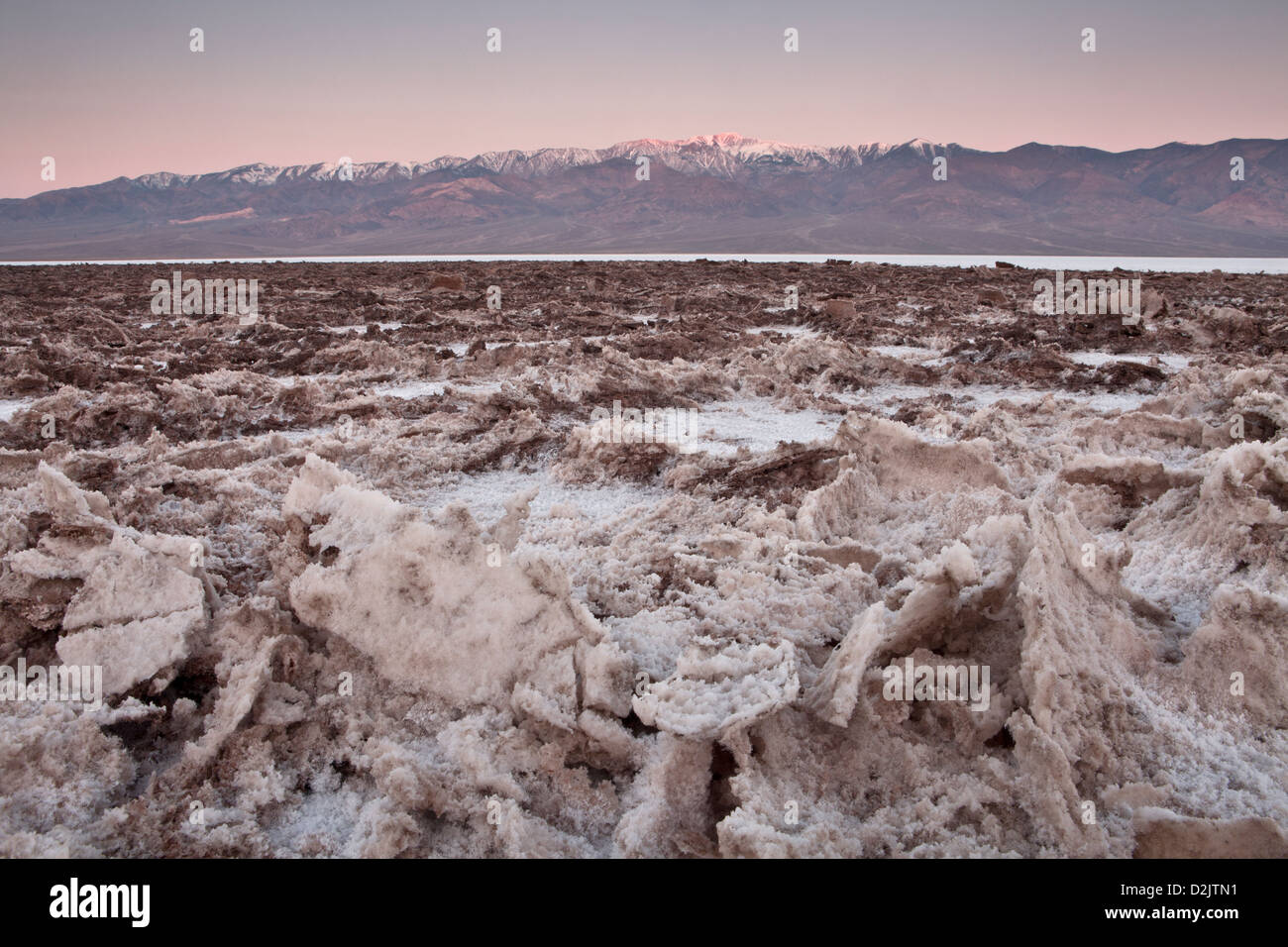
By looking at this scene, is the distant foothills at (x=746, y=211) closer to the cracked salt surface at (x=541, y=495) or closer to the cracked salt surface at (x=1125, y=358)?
the cracked salt surface at (x=1125, y=358)

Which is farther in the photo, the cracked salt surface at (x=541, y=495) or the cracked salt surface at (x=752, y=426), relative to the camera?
the cracked salt surface at (x=752, y=426)

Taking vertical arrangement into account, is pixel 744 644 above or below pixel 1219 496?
below

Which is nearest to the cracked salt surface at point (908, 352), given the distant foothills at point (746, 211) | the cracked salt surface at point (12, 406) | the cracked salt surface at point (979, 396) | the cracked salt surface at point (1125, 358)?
the cracked salt surface at point (1125, 358)

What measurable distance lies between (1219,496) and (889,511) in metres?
1.24

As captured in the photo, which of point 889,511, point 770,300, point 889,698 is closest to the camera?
point 889,698

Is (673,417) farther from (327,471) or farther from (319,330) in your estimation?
(319,330)

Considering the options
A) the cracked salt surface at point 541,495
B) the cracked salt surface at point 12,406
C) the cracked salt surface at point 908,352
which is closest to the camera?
the cracked salt surface at point 541,495

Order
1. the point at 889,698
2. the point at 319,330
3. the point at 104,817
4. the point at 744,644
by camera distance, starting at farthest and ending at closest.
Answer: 1. the point at 319,330
2. the point at 744,644
3. the point at 889,698
4. the point at 104,817

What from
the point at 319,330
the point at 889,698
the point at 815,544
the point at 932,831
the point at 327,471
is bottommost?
the point at 932,831

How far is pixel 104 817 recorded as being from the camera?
173 cm

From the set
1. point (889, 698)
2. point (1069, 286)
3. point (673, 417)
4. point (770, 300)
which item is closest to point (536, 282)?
point (770, 300)

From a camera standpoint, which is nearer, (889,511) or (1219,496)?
(1219,496)

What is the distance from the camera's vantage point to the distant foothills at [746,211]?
9325 cm

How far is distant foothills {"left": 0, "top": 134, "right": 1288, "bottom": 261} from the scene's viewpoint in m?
93.2
